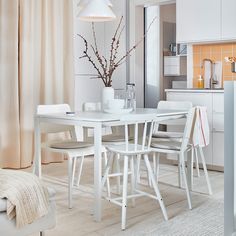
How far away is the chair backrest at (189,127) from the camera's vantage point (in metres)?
3.55

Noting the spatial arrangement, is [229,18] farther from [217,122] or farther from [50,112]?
[50,112]

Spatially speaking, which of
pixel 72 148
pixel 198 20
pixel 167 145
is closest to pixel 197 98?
pixel 198 20

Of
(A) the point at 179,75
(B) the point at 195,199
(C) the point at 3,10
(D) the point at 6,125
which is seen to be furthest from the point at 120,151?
(A) the point at 179,75

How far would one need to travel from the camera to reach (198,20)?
5.17 m

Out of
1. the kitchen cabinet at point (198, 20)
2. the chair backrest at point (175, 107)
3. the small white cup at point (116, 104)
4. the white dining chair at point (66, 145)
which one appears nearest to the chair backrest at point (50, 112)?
the white dining chair at point (66, 145)

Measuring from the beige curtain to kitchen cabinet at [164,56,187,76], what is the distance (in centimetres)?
243

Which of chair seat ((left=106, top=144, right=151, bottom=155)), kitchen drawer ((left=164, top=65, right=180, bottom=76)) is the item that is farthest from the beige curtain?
kitchen drawer ((left=164, top=65, right=180, bottom=76))

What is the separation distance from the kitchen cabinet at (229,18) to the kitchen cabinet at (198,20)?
0.20 ft

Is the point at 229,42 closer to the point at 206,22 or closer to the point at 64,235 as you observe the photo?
the point at 206,22

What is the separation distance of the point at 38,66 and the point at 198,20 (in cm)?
201

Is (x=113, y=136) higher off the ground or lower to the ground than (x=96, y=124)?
lower

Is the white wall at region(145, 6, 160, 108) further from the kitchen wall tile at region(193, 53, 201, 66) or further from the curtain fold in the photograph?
the curtain fold

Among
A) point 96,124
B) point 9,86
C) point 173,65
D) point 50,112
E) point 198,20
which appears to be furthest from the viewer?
point 173,65

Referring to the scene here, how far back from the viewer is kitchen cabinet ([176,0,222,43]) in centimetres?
504
